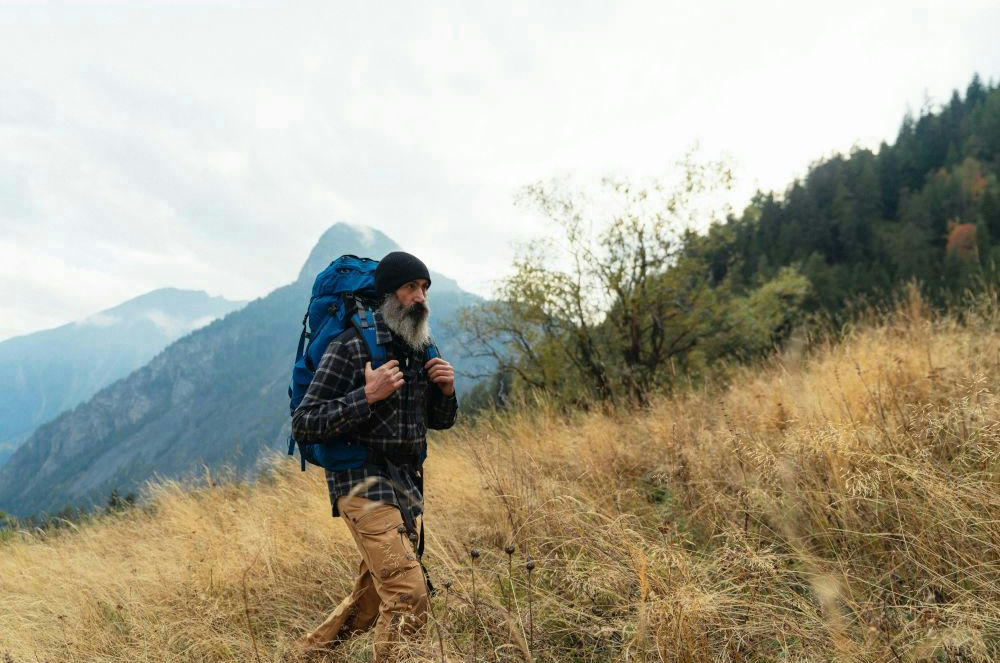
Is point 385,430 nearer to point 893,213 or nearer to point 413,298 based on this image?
point 413,298

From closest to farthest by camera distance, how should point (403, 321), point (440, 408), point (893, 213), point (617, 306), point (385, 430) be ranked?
point (385, 430) < point (403, 321) < point (440, 408) < point (617, 306) < point (893, 213)

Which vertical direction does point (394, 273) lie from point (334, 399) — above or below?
above

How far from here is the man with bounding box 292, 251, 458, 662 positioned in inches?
86.5

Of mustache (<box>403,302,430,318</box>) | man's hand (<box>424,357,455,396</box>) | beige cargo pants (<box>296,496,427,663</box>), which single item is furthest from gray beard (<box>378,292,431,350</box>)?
beige cargo pants (<box>296,496,427,663</box>)

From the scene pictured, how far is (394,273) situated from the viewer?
8.25ft

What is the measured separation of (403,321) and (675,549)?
1.83m

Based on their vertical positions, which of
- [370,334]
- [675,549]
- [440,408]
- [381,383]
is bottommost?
[675,549]

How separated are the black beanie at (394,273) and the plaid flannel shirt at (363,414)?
0.15 metres

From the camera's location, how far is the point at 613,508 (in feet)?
11.1

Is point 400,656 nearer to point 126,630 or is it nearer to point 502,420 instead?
point 126,630

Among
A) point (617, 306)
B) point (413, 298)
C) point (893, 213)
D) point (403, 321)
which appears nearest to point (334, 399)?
point (403, 321)

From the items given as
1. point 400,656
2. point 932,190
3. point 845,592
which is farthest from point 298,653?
point 932,190

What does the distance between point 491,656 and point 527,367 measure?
40.3 feet

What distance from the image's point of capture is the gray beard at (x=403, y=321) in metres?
2.48
